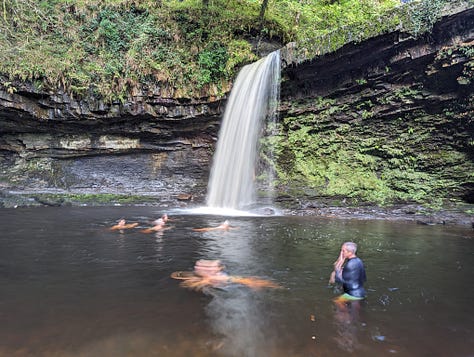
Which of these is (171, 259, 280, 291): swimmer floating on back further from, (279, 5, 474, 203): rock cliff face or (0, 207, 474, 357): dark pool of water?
(279, 5, 474, 203): rock cliff face

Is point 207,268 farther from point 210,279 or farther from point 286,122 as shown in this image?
point 286,122

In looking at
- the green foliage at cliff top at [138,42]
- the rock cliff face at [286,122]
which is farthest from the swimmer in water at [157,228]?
the green foliage at cliff top at [138,42]

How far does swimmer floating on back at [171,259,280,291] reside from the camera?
195 inches

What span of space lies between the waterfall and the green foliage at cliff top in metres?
1.06

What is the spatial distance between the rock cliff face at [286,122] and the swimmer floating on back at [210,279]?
10.4m

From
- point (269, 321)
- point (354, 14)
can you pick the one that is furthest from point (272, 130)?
point (269, 321)

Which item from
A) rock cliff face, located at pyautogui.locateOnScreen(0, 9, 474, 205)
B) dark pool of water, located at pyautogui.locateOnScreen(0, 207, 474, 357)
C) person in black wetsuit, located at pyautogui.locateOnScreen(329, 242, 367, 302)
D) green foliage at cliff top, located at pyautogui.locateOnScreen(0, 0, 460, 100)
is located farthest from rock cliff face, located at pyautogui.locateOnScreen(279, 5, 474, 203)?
person in black wetsuit, located at pyautogui.locateOnScreen(329, 242, 367, 302)

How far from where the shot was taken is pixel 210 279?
521cm

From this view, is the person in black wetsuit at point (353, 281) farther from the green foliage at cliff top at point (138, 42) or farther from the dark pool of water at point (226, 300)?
the green foliage at cliff top at point (138, 42)

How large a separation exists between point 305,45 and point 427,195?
7.44 metres

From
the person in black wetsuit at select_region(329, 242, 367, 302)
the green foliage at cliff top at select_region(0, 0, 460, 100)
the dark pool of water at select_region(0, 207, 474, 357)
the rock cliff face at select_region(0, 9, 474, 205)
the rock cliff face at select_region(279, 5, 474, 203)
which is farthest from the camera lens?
the green foliage at cliff top at select_region(0, 0, 460, 100)

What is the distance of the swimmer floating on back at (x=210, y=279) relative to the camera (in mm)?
4949

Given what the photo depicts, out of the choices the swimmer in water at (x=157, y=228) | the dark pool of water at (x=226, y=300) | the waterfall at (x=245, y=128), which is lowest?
the dark pool of water at (x=226, y=300)

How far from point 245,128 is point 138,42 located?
6888 millimetres
